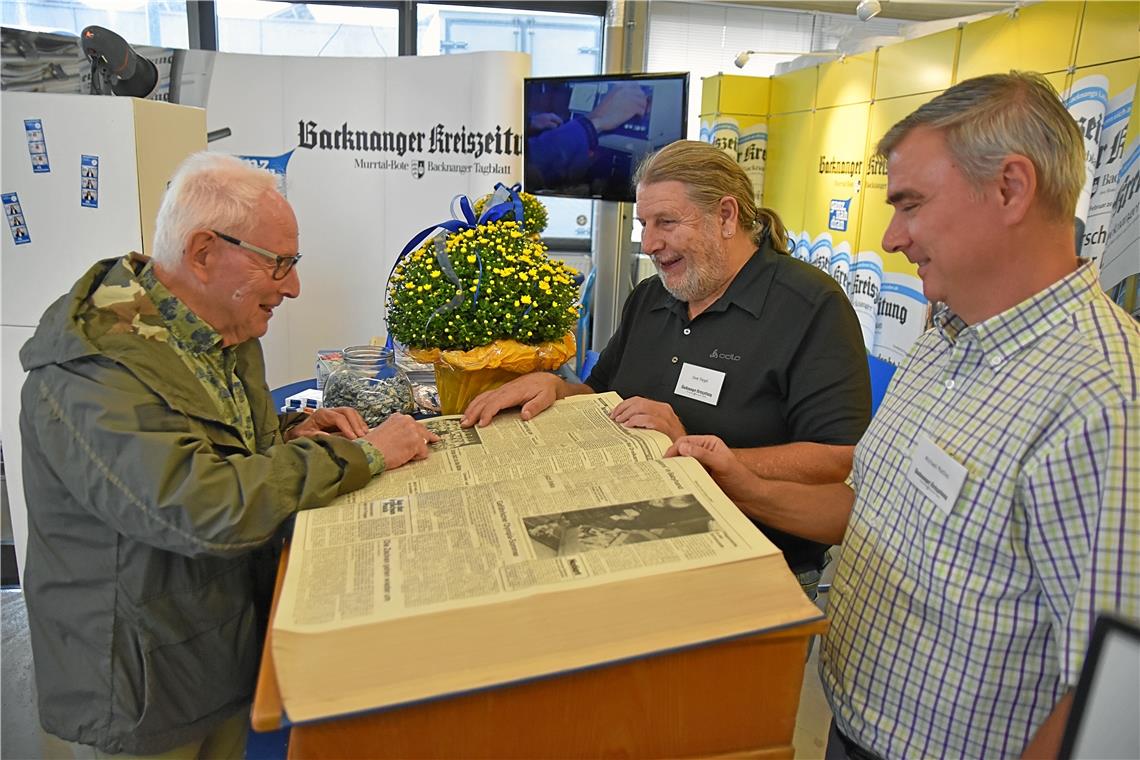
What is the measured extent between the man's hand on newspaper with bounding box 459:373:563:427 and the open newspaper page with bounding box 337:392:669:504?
2 centimetres

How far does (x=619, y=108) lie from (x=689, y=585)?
3.72 m

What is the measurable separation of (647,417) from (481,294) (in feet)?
1.56

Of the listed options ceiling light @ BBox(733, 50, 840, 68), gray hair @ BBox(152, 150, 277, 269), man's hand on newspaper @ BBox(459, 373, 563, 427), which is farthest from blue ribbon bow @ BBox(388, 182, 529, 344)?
ceiling light @ BBox(733, 50, 840, 68)

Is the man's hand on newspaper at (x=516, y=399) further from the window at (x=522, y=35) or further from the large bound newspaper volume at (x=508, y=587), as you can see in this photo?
the window at (x=522, y=35)

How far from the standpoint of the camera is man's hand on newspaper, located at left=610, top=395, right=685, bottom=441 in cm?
130

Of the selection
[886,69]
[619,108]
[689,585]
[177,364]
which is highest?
[886,69]

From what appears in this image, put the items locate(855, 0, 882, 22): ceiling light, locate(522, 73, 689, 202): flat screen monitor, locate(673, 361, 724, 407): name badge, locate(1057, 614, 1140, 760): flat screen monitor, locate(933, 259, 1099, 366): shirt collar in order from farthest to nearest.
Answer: locate(855, 0, 882, 22): ceiling light, locate(522, 73, 689, 202): flat screen monitor, locate(673, 361, 724, 407): name badge, locate(933, 259, 1099, 366): shirt collar, locate(1057, 614, 1140, 760): flat screen monitor

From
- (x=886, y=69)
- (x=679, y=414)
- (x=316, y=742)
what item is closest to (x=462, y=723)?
(x=316, y=742)

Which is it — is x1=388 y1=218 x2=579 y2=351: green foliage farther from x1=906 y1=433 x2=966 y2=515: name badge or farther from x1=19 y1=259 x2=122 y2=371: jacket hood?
x1=906 y1=433 x2=966 y2=515: name badge

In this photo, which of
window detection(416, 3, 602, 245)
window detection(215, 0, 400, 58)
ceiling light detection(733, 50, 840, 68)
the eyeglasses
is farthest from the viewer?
window detection(416, 3, 602, 245)

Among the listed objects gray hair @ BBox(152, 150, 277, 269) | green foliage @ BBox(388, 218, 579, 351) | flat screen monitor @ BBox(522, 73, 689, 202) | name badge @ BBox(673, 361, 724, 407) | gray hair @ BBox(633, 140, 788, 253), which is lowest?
name badge @ BBox(673, 361, 724, 407)

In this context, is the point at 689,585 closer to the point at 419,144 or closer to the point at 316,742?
the point at 316,742

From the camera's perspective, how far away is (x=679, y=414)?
5.57ft

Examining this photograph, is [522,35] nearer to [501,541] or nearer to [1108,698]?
[501,541]
